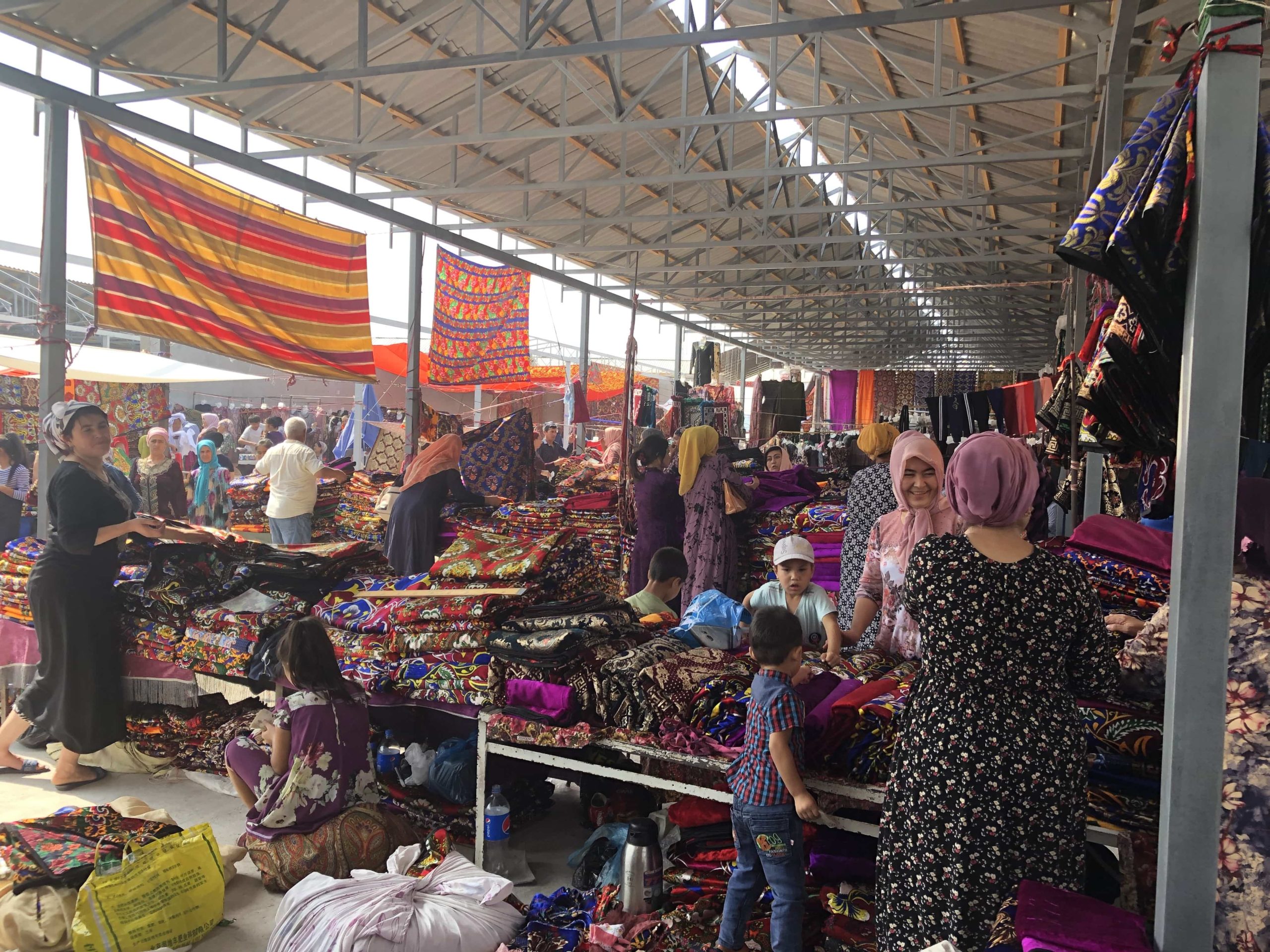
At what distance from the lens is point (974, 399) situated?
328 inches

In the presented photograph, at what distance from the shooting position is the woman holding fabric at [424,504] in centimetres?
533

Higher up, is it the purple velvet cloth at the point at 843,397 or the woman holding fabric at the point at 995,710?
the purple velvet cloth at the point at 843,397

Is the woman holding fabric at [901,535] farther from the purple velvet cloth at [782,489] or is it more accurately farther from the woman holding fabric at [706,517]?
the purple velvet cloth at [782,489]

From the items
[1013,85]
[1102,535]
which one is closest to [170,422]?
[1013,85]

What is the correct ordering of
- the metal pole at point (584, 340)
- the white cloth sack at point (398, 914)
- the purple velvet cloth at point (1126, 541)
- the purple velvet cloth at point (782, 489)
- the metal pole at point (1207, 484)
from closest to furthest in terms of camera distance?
the metal pole at point (1207, 484), the white cloth sack at point (398, 914), the purple velvet cloth at point (1126, 541), the purple velvet cloth at point (782, 489), the metal pole at point (584, 340)

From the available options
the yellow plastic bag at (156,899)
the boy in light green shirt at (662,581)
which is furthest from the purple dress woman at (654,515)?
the yellow plastic bag at (156,899)

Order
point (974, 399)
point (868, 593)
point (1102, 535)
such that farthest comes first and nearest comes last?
point (974, 399) < point (868, 593) < point (1102, 535)

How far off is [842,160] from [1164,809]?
11.9 m

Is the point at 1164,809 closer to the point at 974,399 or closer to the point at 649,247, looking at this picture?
the point at 974,399

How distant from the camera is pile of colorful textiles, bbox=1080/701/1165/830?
2166 millimetres

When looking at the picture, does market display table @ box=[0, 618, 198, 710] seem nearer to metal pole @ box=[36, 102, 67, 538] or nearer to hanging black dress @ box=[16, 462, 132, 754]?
hanging black dress @ box=[16, 462, 132, 754]

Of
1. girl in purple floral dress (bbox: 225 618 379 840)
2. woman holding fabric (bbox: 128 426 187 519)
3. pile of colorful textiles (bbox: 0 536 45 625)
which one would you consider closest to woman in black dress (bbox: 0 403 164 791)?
pile of colorful textiles (bbox: 0 536 45 625)

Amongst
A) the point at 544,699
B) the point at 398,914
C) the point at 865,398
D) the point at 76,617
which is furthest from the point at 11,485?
the point at 865,398

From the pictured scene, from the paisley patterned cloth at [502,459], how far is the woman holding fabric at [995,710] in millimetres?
5065
